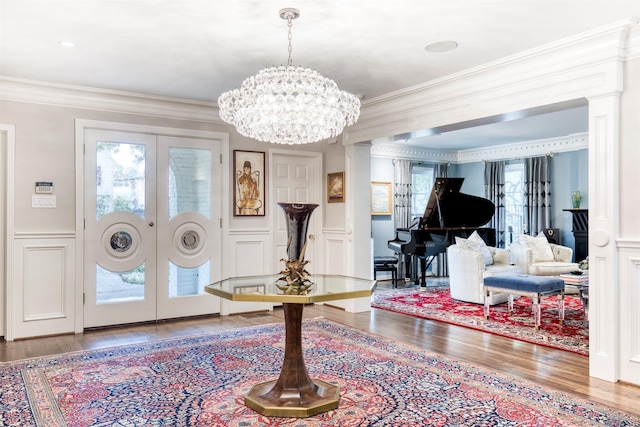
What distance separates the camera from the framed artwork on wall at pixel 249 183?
602 centimetres

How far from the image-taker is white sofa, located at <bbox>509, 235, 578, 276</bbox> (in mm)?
7180

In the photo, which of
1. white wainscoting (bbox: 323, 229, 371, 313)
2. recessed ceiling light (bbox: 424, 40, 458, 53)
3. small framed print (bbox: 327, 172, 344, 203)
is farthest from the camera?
small framed print (bbox: 327, 172, 344, 203)

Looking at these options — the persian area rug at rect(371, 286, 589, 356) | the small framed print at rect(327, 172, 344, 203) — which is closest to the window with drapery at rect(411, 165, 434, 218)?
the persian area rug at rect(371, 286, 589, 356)

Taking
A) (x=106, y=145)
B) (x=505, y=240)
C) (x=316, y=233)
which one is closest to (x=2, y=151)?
(x=106, y=145)

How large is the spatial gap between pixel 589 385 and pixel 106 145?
4.98 m

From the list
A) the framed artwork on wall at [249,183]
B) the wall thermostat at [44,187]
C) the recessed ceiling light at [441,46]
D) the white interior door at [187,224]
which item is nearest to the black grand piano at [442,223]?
the framed artwork on wall at [249,183]

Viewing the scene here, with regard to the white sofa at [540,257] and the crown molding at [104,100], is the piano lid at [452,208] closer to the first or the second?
the white sofa at [540,257]

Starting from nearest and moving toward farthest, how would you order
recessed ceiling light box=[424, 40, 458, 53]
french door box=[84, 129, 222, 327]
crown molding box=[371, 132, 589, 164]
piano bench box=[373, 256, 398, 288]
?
recessed ceiling light box=[424, 40, 458, 53] < french door box=[84, 129, 222, 327] < piano bench box=[373, 256, 398, 288] < crown molding box=[371, 132, 589, 164]

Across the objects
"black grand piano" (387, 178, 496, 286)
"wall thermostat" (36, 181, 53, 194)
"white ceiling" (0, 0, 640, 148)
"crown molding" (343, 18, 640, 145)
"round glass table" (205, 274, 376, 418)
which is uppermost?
"white ceiling" (0, 0, 640, 148)

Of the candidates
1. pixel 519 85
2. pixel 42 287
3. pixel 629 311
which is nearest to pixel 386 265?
pixel 519 85

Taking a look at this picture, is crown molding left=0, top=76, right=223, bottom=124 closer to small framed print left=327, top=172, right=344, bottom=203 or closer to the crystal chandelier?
small framed print left=327, top=172, right=344, bottom=203

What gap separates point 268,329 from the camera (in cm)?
508

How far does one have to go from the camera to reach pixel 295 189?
21.2ft

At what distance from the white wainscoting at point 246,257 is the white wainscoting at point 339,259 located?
0.78 metres
